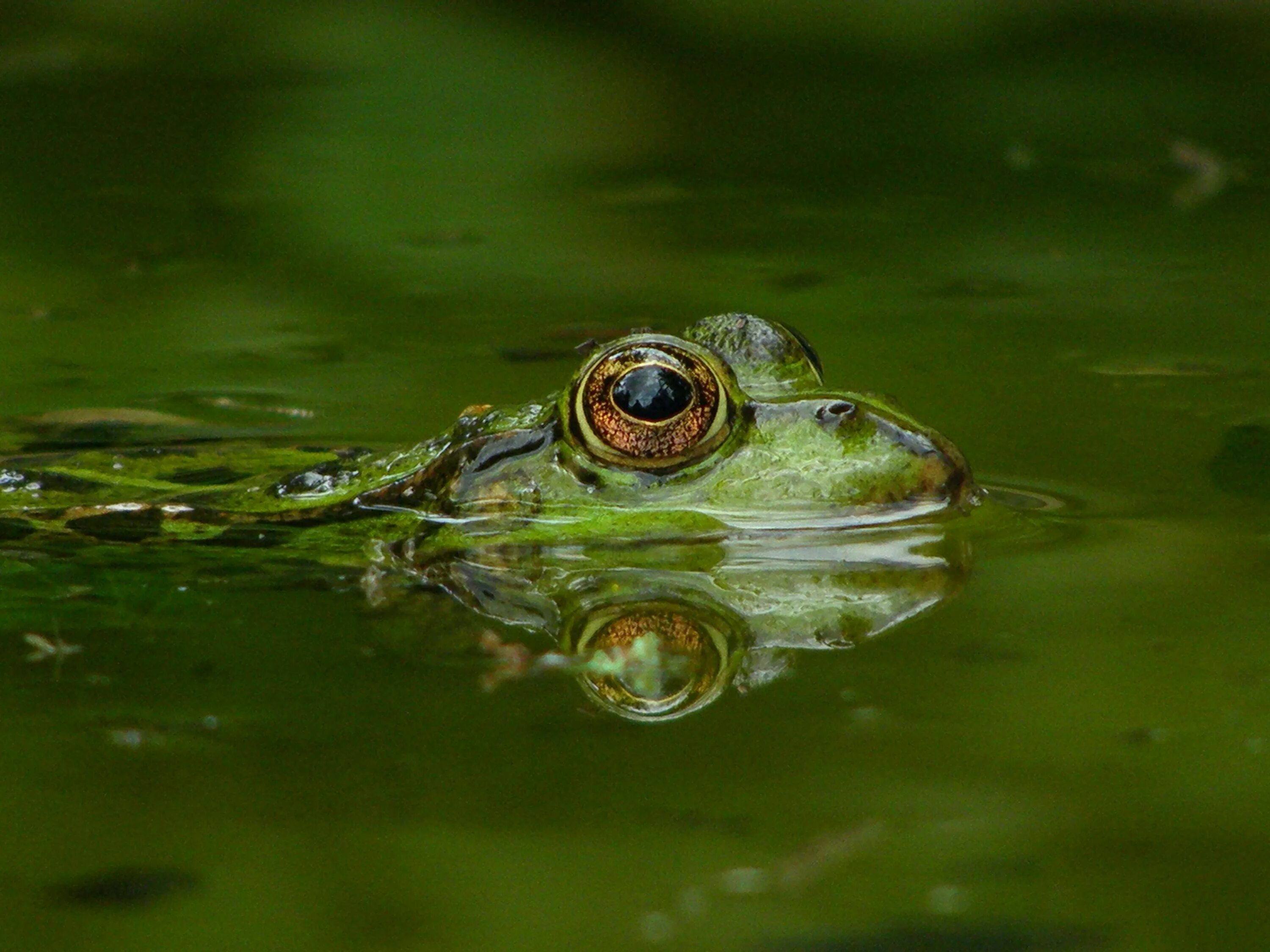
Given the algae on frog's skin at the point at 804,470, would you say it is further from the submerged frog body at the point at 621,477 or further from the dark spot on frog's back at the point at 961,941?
the dark spot on frog's back at the point at 961,941

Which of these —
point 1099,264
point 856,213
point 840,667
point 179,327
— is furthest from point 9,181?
point 840,667

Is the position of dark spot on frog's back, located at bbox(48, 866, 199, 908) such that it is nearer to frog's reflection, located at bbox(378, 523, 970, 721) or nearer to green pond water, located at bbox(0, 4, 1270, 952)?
green pond water, located at bbox(0, 4, 1270, 952)

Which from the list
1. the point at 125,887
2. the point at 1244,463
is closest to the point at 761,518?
the point at 1244,463

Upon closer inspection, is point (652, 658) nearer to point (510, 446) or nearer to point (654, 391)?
point (654, 391)

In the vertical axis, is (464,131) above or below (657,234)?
above

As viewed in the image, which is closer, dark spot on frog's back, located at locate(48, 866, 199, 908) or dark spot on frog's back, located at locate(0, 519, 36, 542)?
dark spot on frog's back, located at locate(48, 866, 199, 908)

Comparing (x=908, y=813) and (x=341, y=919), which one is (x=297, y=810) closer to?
(x=341, y=919)

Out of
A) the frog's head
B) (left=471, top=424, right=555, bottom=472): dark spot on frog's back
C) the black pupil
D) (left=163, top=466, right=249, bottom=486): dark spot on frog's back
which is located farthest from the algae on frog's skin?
(left=163, top=466, right=249, bottom=486): dark spot on frog's back
